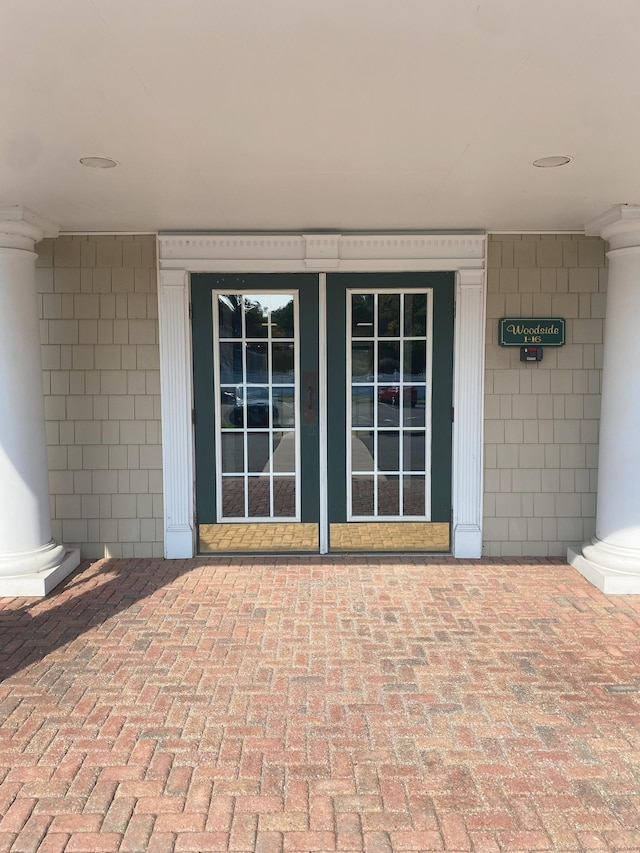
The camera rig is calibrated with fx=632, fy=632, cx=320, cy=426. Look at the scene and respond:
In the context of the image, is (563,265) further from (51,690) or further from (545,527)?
(51,690)

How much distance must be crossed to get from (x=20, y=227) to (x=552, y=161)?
3450 millimetres

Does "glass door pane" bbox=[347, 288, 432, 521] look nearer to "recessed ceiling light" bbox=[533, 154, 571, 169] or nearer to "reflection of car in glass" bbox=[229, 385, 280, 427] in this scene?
"reflection of car in glass" bbox=[229, 385, 280, 427]

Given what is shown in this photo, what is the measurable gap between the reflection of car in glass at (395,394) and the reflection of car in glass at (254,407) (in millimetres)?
888

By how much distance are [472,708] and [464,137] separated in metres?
2.73

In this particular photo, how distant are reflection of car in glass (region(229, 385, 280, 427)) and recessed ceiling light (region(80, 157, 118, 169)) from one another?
2186 millimetres

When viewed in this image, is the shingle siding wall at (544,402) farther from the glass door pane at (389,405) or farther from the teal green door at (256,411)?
the teal green door at (256,411)

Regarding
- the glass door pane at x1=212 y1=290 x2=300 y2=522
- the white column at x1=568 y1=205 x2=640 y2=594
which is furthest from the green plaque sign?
the glass door pane at x1=212 y1=290 x2=300 y2=522

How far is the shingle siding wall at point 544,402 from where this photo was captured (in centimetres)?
510

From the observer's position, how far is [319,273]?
203 inches

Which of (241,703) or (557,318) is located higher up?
(557,318)

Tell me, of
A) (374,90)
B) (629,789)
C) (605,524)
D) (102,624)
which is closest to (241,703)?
(102,624)

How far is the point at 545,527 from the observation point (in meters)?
5.29

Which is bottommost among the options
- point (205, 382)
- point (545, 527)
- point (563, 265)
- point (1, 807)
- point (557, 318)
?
point (1, 807)

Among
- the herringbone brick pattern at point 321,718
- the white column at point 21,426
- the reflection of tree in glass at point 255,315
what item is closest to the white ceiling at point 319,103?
the white column at point 21,426
